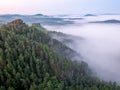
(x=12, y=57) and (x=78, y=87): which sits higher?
(x=12, y=57)

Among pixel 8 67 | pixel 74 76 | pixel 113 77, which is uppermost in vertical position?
pixel 8 67

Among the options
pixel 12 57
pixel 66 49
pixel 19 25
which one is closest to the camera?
pixel 12 57

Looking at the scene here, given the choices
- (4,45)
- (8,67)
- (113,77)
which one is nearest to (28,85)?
(8,67)

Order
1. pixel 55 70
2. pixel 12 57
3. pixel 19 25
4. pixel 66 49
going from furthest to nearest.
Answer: pixel 66 49 → pixel 19 25 → pixel 55 70 → pixel 12 57

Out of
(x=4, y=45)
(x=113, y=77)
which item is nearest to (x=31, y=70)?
(x=4, y=45)

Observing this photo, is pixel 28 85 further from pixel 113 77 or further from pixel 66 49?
pixel 113 77

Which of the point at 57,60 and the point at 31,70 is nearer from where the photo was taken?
the point at 31,70
